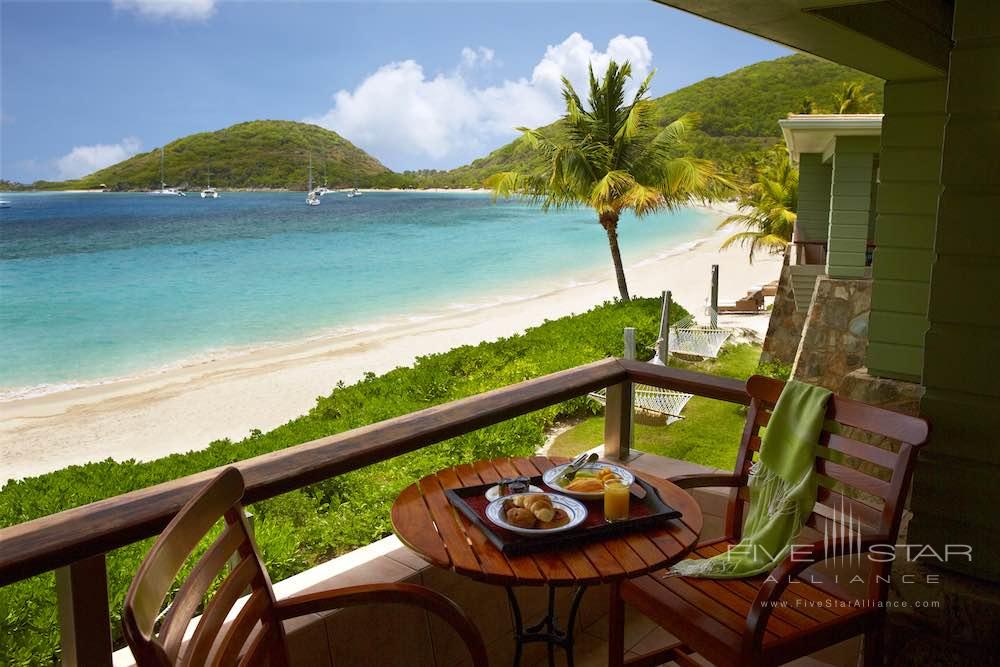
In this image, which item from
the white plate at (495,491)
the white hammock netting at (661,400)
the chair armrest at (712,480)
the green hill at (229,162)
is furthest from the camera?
the green hill at (229,162)

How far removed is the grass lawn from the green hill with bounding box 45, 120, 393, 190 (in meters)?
54.1

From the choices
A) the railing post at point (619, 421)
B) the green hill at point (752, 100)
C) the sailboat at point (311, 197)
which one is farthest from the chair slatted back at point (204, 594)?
the sailboat at point (311, 197)

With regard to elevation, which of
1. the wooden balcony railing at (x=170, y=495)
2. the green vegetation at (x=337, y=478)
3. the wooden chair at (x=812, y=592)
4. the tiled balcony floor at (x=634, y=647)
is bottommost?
the green vegetation at (x=337, y=478)

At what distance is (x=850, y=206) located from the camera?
8.09 metres

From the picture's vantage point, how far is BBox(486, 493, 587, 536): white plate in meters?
1.68

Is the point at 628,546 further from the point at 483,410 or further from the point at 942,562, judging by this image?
the point at 942,562

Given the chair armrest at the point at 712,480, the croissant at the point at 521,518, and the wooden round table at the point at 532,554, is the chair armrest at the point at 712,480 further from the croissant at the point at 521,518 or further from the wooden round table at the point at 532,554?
the croissant at the point at 521,518

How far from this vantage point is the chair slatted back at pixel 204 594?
1.05m

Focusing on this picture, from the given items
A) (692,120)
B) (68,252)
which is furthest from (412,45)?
(692,120)

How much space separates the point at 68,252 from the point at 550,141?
35140 millimetres

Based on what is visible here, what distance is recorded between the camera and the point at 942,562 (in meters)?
2.14

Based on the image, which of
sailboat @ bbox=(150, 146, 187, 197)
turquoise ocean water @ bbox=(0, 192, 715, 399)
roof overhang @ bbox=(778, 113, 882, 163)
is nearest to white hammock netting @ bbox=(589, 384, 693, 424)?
roof overhang @ bbox=(778, 113, 882, 163)

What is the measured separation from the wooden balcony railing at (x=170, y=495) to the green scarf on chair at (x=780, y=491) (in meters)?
0.34

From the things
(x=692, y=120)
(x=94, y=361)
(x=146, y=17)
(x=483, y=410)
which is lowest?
(x=94, y=361)
